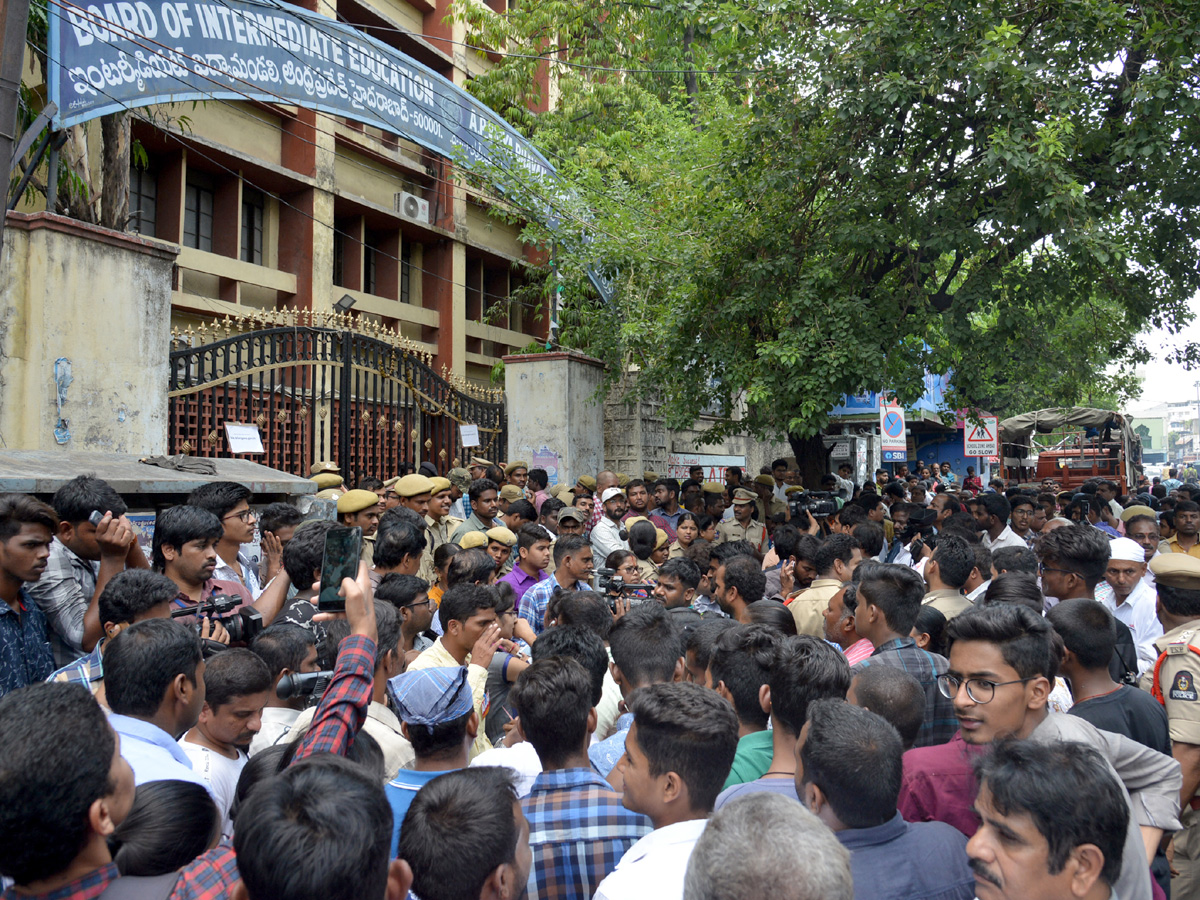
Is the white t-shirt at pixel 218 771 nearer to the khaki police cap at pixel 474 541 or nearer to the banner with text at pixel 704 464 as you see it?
Result: the khaki police cap at pixel 474 541

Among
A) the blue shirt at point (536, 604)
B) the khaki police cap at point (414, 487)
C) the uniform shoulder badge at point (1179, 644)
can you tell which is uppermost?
the khaki police cap at point (414, 487)

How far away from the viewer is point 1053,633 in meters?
3.05

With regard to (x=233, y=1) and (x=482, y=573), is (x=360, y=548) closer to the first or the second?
(x=482, y=573)

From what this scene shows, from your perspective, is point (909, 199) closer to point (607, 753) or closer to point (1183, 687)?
point (1183, 687)

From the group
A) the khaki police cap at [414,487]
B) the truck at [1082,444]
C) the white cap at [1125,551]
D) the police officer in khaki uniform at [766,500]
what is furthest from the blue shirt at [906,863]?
the truck at [1082,444]

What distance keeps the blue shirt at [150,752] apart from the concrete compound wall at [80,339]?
A: 15.9 ft

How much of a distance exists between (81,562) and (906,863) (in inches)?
144

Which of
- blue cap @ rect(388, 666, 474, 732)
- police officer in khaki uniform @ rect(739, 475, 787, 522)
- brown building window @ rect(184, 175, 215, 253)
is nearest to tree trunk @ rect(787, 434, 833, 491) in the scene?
police officer in khaki uniform @ rect(739, 475, 787, 522)

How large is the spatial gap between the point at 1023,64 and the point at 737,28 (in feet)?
9.07

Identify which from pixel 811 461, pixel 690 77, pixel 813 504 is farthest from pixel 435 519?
pixel 690 77

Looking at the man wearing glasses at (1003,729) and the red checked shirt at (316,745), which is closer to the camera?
the red checked shirt at (316,745)

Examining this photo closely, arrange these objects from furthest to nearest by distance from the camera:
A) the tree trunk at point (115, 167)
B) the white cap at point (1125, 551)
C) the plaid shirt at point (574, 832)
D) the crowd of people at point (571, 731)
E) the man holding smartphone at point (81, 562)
Result: 1. the tree trunk at point (115, 167)
2. the white cap at point (1125, 551)
3. the man holding smartphone at point (81, 562)
4. the plaid shirt at point (574, 832)
5. the crowd of people at point (571, 731)

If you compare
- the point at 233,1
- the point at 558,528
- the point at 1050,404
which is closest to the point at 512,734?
the point at 558,528

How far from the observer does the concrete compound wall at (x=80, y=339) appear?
6496 mm
